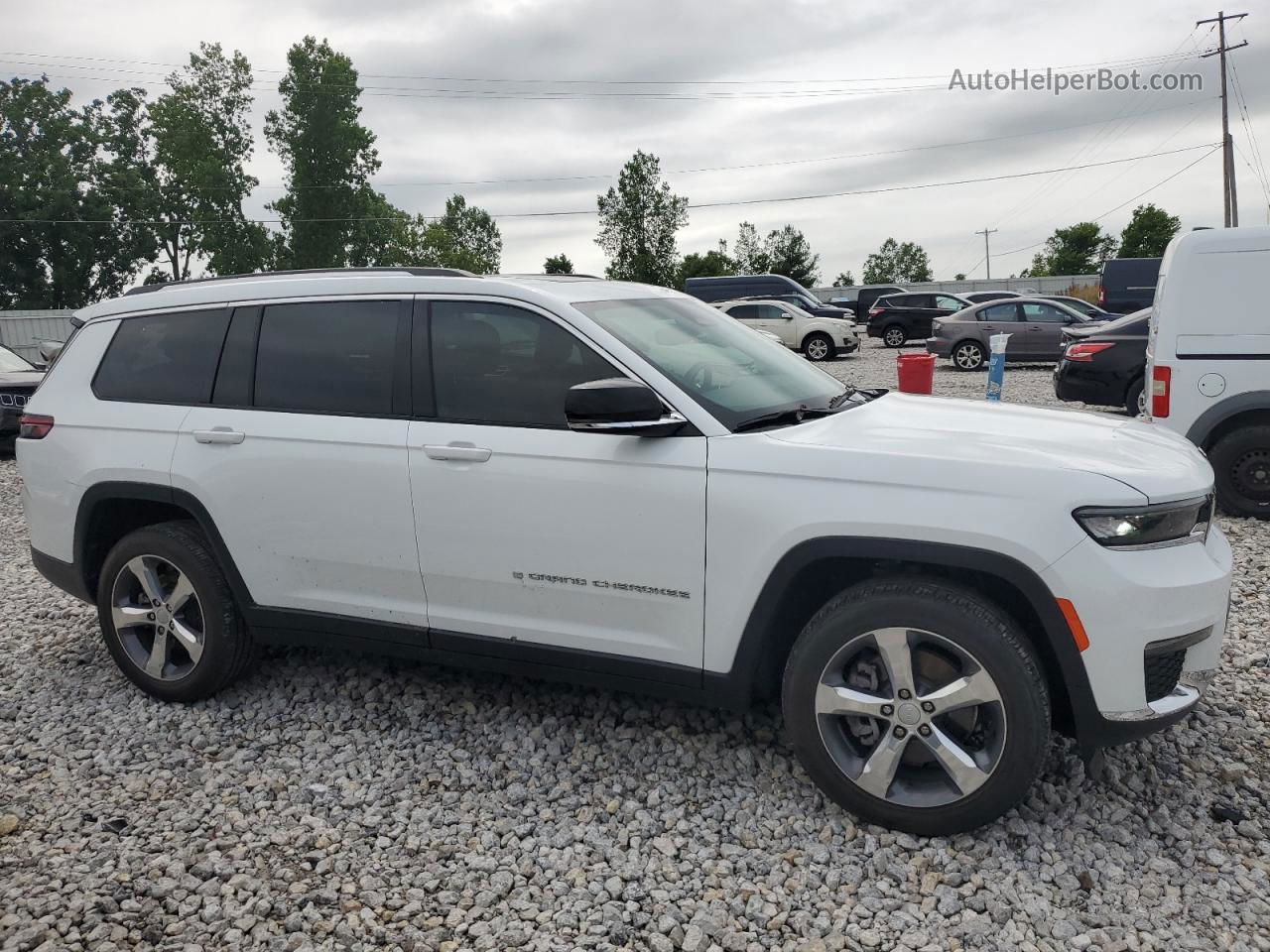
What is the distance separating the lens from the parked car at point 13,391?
11.7 m

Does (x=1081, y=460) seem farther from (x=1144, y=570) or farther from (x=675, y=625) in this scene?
(x=675, y=625)

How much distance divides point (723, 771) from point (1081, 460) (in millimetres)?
1649

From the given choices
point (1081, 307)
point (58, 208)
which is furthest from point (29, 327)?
point (1081, 307)

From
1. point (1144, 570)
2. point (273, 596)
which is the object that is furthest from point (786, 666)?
point (273, 596)

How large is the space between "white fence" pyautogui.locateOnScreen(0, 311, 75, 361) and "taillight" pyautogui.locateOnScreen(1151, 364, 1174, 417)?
3550cm

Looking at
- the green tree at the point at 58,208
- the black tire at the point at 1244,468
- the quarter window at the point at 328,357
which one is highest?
the green tree at the point at 58,208

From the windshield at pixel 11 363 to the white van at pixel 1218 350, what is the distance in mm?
12649

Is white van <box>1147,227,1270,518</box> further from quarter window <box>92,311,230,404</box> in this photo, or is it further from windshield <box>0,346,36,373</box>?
windshield <box>0,346,36,373</box>

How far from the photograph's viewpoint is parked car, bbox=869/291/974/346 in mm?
26969

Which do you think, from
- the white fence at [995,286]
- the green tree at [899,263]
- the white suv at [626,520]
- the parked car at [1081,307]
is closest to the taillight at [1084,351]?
the parked car at [1081,307]

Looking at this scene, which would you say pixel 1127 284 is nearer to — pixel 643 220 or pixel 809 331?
pixel 809 331

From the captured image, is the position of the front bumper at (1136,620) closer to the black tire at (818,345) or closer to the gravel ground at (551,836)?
the gravel ground at (551,836)

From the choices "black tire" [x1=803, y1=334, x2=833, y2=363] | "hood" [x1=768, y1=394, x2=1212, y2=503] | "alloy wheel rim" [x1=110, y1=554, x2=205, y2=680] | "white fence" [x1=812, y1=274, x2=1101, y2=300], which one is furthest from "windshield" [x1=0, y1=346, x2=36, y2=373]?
"white fence" [x1=812, y1=274, x2=1101, y2=300]

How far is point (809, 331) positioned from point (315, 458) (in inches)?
841
